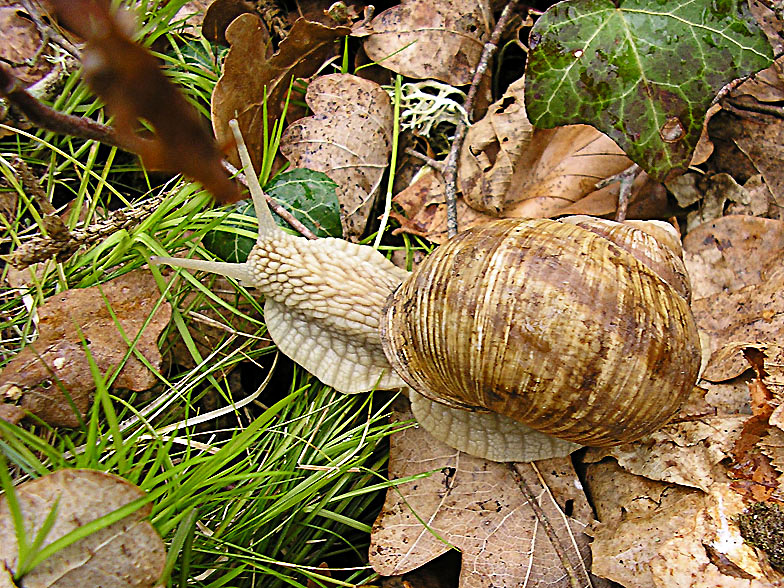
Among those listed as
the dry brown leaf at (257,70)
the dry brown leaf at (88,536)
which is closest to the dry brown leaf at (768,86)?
the dry brown leaf at (257,70)

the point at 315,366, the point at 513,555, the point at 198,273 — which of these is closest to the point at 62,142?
the point at 198,273

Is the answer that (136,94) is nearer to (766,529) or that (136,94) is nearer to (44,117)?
(44,117)

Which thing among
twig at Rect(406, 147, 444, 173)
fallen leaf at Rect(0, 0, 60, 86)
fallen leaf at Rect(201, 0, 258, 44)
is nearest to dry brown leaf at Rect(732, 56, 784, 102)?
twig at Rect(406, 147, 444, 173)

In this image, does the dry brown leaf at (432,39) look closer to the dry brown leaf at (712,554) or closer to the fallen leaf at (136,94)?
the fallen leaf at (136,94)

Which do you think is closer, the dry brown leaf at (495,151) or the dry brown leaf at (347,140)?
the dry brown leaf at (495,151)

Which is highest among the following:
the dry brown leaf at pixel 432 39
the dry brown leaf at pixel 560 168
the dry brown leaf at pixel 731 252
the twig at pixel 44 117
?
the twig at pixel 44 117

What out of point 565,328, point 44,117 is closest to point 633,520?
point 565,328

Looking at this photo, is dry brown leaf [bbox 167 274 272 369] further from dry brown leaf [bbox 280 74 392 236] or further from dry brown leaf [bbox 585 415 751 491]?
dry brown leaf [bbox 585 415 751 491]
